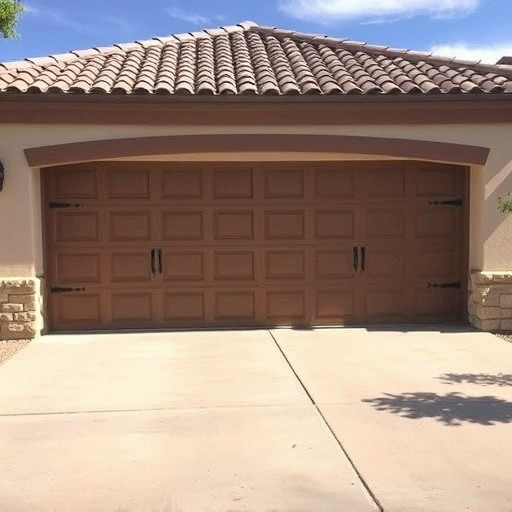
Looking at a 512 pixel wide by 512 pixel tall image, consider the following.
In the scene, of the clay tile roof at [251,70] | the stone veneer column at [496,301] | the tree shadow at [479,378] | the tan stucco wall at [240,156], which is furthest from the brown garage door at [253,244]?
the tree shadow at [479,378]

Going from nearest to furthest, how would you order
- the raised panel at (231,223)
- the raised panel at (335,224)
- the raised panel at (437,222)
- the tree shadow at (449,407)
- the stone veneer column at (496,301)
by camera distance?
the tree shadow at (449,407) < the stone veneer column at (496,301) < the raised panel at (231,223) < the raised panel at (335,224) < the raised panel at (437,222)

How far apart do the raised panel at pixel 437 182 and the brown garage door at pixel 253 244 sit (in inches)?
0.6

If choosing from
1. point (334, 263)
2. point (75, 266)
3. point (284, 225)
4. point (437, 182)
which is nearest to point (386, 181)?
point (437, 182)

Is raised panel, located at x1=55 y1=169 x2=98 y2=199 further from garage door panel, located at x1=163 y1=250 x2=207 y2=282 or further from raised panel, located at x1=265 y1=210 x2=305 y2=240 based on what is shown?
raised panel, located at x1=265 y1=210 x2=305 y2=240

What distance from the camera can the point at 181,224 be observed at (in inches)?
365

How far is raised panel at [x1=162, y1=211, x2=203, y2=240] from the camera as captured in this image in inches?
364

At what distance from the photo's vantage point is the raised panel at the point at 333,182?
940cm

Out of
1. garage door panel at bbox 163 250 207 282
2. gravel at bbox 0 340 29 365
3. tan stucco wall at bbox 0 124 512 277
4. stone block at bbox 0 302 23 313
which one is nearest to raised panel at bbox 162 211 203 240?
garage door panel at bbox 163 250 207 282

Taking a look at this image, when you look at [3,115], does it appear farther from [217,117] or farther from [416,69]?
[416,69]

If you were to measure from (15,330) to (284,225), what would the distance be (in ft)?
13.2

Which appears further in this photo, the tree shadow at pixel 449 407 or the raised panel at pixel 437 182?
the raised panel at pixel 437 182

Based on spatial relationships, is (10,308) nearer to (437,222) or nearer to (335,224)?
(335,224)

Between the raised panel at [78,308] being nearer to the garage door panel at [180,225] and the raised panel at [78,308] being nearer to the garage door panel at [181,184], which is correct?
the garage door panel at [180,225]

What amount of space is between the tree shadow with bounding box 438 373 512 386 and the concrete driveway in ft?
0.13
